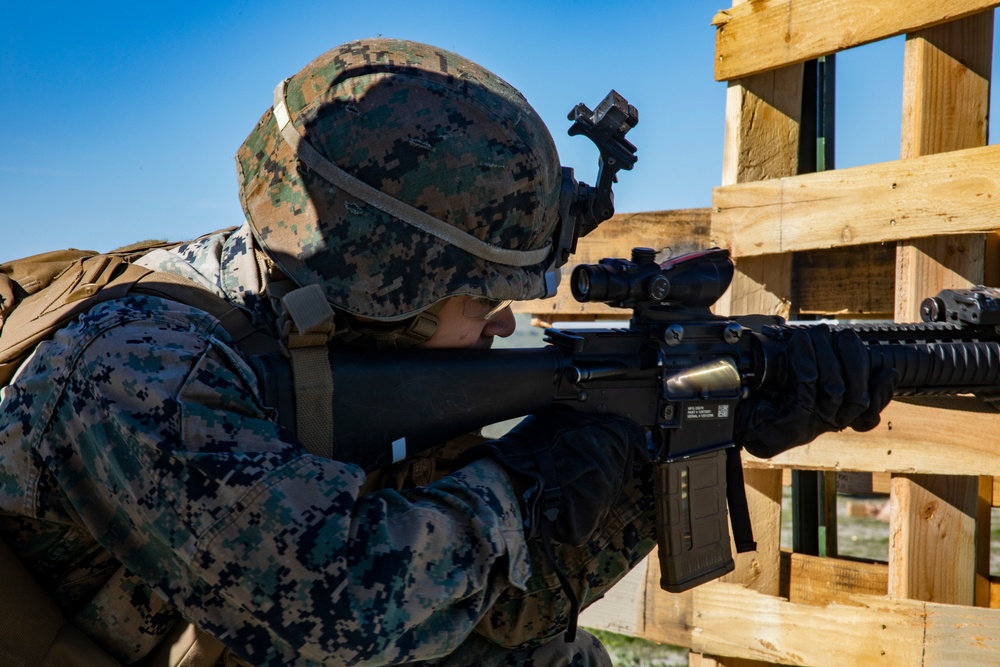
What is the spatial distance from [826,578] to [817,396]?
1349 mm

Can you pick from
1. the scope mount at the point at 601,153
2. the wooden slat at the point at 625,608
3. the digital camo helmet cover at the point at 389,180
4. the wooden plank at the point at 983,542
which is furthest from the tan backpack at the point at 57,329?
the wooden plank at the point at 983,542

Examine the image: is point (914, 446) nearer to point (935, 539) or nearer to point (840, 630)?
point (935, 539)

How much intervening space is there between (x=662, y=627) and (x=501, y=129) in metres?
3.03

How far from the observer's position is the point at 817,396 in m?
3.02

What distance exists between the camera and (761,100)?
13.1 ft

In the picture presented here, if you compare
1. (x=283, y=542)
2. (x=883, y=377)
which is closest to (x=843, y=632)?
(x=883, y=377)

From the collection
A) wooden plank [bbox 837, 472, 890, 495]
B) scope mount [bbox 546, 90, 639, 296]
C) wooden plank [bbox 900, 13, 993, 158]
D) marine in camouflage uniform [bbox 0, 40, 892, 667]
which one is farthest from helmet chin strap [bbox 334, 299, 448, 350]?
wooden plank [bbox 837, 472, 890, 495]

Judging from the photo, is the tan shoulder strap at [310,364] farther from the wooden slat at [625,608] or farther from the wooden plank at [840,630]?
the wooden slat at [625,608]

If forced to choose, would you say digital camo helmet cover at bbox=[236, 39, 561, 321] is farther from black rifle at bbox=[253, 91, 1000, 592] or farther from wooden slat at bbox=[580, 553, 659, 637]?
wooden slat at bbox=[580, 553, 659, 637]

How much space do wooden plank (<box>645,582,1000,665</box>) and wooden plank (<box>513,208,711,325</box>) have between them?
149cm

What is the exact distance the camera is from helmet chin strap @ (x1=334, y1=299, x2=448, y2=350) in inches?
97.9

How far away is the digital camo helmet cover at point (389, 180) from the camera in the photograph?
2.39 meters

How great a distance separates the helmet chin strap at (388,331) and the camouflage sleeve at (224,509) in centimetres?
47

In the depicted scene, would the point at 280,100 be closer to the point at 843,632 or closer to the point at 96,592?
the point at 96,592
